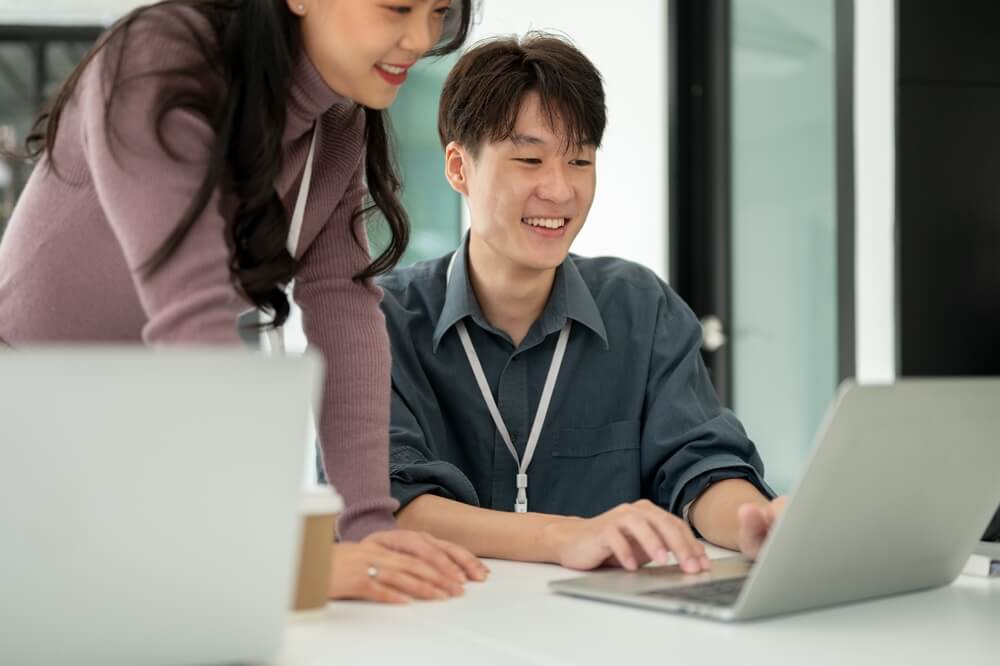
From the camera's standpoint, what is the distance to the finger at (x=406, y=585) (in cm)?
106

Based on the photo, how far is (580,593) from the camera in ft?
3.48

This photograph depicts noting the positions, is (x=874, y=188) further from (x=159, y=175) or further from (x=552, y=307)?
(x=159, y=175)

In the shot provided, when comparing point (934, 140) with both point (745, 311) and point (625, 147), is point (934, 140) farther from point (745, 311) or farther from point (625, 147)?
point (625, 147)

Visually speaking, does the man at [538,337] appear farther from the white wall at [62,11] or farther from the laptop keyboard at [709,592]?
the white wall at [62,11]

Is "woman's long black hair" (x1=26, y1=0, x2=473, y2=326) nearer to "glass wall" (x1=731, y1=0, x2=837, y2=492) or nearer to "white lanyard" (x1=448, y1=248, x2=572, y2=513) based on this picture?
"white lanyard" (x1=448, y1=248, x2=572, y2=513)

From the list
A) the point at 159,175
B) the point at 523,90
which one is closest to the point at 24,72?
the point at 523,90

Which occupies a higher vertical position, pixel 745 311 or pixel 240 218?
pixel 240 218

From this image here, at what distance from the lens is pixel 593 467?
180cm

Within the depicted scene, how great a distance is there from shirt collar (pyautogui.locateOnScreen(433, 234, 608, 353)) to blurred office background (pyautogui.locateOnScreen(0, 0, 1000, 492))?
926mm

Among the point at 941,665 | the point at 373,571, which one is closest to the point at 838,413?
the point at 941,665

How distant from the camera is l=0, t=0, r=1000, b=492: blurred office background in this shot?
328cm

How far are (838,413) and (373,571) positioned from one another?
1.38ft

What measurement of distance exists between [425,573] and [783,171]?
3244 mm

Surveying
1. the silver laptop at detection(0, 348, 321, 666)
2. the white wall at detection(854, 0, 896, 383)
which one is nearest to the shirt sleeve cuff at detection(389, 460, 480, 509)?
the silver laptop at detection(0, 348, 321, 666)
